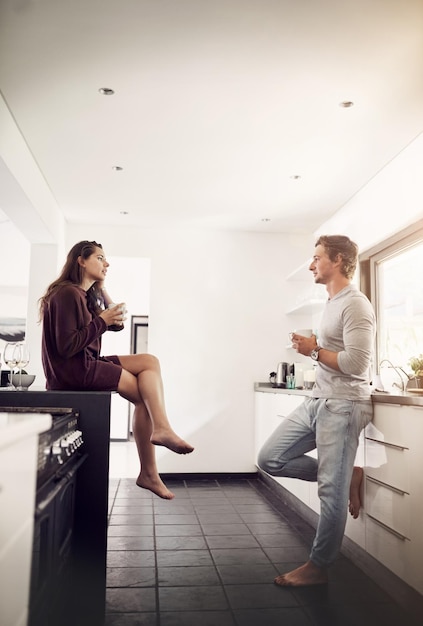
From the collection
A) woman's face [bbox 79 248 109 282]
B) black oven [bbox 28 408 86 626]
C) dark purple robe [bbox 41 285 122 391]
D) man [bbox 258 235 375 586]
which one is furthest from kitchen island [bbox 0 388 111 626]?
man [bbox 258 235 375 586]

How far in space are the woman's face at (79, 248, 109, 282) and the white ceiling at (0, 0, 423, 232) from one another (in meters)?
0.97

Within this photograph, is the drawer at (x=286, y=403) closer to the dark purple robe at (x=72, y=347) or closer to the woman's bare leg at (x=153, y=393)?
the woman's bare leg at (x=153, y=393)

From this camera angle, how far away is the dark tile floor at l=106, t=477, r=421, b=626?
7.30ft

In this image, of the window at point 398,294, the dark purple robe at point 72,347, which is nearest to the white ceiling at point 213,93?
the window at point 398,294

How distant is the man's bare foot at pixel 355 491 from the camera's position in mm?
2742

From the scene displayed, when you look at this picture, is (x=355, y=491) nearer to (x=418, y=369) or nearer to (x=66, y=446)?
(x=418, y=369)

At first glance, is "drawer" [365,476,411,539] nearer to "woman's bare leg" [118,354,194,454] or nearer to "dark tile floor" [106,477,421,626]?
"dark tile floor" [106,477,421,626]

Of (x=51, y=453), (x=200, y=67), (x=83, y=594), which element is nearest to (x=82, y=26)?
(x=200, y=67)

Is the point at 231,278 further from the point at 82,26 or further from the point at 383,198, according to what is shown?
the point at 82,26

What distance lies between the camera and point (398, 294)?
4.02 metres

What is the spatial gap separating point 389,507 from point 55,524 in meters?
1.53

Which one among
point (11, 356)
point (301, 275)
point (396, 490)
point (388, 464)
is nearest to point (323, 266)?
point (388, 464)

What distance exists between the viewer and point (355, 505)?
9.00 ft

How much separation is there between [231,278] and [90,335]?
136 inches
